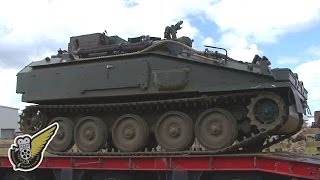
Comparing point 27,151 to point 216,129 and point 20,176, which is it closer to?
point 20,176

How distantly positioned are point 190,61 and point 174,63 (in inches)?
17.3

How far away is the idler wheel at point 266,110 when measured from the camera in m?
11.0

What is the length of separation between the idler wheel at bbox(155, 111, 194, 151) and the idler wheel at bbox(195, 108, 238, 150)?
288 millimetres

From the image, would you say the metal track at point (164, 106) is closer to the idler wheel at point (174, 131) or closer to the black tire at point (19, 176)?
the idler wheel at point (174, 131)

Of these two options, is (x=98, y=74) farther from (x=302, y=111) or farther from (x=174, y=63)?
(x=302, y=111)

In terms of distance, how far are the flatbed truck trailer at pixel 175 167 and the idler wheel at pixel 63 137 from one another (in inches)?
31.7

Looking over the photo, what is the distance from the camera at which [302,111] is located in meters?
12.3

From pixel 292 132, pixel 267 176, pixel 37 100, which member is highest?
pixel 37 100

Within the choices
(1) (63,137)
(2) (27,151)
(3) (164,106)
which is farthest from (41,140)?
(3) (164,106)

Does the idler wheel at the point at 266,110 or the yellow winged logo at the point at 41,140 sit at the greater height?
the idler wheel at the point at 266,110

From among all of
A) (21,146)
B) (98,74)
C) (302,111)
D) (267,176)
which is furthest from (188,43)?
(21,146)

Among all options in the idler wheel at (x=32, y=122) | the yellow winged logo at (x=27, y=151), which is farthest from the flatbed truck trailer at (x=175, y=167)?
the idler wheel at (x=32, y=122)

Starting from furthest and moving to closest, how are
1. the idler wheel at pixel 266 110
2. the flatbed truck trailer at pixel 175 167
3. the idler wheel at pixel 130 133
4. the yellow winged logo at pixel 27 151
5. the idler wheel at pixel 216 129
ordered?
1. the yellow winged logo at pixel 27 151
2. the idler wheel at pixel 130 133
3. the idler wheel at pixel 216 129
4. the idler wheel at pixel 266 110
5. the flatbed truck trailer at pixel 175 167

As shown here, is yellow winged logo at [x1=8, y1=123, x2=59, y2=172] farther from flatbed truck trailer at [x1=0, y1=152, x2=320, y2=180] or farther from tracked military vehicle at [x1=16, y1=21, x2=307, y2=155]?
tracked military vehicle at [x1=16, y1=21, x2=307, y2=155]
